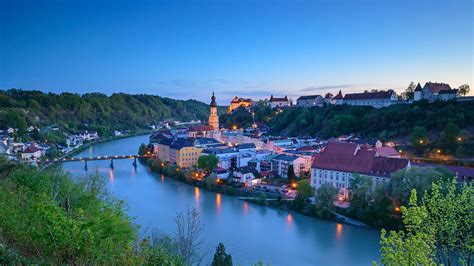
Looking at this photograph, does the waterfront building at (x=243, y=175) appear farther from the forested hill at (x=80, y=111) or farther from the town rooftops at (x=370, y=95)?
the forested hill at (x=80, y=111)

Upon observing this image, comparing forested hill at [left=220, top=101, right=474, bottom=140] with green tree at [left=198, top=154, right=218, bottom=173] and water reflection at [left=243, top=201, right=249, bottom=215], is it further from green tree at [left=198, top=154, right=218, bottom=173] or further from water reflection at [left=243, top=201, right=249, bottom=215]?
water reflection at [left=243, top=201, right=249, bottom=215]

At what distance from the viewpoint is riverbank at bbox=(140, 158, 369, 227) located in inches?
275

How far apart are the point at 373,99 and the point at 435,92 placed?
2.80 metres

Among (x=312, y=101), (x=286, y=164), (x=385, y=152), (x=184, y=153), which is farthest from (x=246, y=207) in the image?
(x=312, y=101)

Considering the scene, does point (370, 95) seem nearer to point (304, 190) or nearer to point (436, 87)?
point (436, 87)

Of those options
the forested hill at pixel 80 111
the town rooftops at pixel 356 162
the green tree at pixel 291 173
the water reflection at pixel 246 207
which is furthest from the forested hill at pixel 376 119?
the forested hill at pixel 80 111

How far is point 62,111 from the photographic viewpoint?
2423 cm

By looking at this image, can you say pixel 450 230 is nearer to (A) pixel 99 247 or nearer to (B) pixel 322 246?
(A) pixel 99 247

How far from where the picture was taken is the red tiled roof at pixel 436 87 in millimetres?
15060

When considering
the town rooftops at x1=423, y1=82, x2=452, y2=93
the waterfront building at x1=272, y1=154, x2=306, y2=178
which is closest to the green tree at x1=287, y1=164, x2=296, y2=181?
the waterfront building at x1=272, y1=154, x2=306, y2=178

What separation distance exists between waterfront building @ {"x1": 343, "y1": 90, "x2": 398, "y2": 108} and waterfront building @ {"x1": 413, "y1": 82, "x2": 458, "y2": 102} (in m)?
1.06

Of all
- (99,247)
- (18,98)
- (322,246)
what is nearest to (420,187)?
(322,246)

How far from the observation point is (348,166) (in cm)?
813

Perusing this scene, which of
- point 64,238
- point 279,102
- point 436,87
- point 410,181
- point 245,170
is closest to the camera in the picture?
point 64,238
